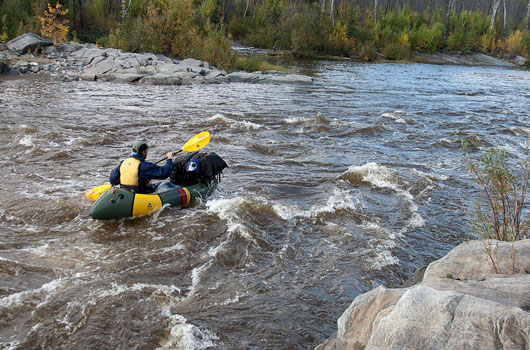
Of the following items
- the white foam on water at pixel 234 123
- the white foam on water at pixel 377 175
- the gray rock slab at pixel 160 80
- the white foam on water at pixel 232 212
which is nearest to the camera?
the white foam on water at pixel 232 212

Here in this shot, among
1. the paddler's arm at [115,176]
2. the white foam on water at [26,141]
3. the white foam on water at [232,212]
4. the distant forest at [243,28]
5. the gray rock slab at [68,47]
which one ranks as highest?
the distant forest at [243,28]

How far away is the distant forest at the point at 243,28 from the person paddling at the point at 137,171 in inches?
613

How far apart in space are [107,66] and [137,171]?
13075mm

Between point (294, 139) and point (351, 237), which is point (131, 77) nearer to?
point (294, 139)

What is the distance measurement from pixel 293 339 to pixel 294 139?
687 cm

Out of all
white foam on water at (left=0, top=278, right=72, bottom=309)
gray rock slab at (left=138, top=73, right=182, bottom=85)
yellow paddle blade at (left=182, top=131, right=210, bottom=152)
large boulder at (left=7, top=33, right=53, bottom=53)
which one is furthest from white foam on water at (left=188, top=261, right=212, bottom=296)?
large boulder at (left=7, top=33, right=53, bottom=53)

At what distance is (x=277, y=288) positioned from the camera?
4.25 m

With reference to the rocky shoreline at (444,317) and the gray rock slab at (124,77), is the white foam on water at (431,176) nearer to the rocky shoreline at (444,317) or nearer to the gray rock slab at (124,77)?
the rocky shoreline at (444,317)

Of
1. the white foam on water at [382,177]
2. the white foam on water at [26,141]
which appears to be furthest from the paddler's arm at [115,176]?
the white foam on water at [382,177]

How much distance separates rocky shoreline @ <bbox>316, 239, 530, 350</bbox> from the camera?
200 cm

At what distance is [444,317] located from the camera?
214 centimetres

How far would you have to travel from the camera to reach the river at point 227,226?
3.71 m

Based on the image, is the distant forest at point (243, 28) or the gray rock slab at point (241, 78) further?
the distant forest at point (243, 28)

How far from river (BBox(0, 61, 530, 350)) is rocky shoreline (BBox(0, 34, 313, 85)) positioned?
14.2 ft
